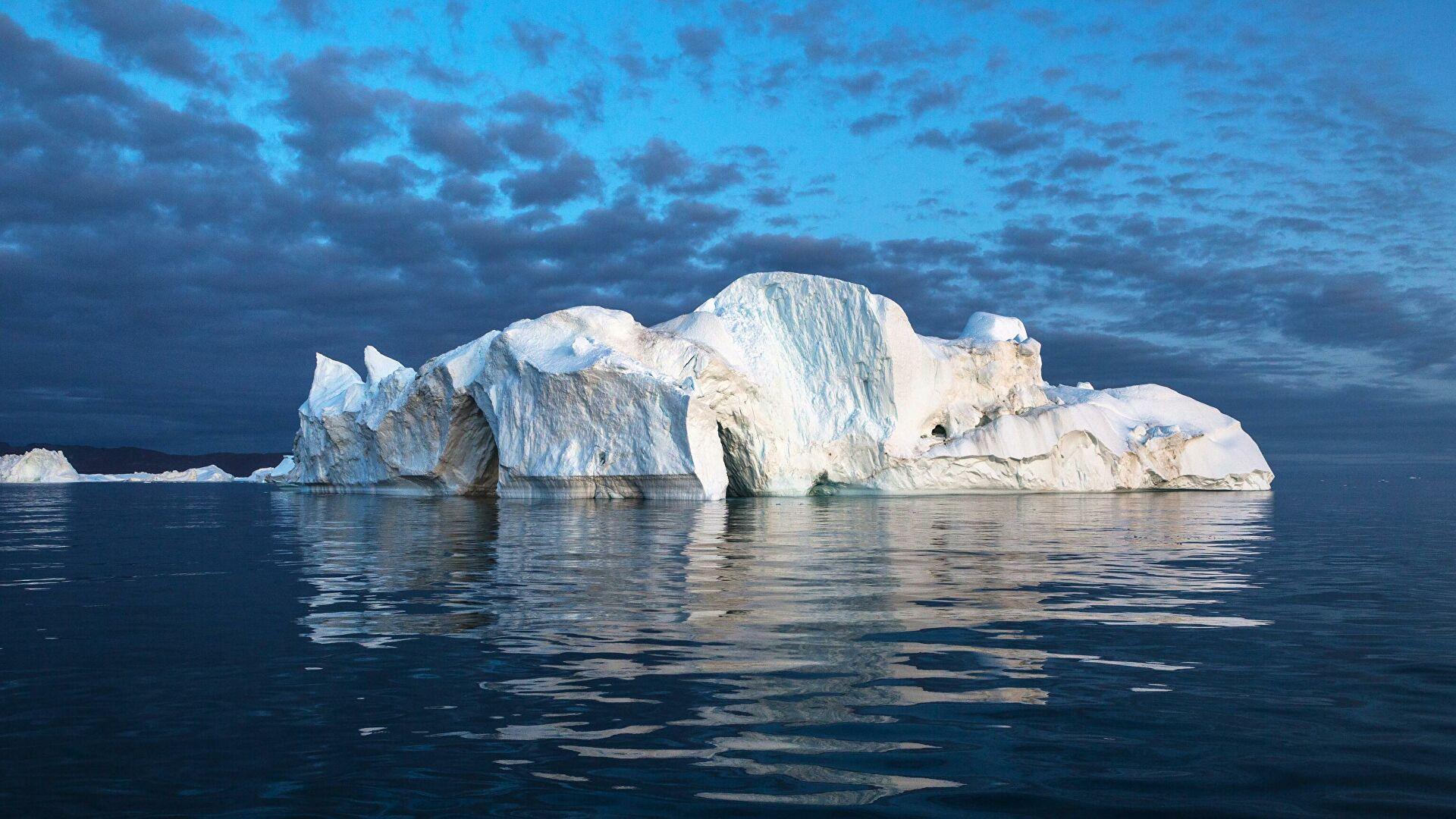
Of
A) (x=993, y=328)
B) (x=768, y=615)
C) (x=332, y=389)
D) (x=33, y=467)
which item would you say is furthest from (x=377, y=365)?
(x=33, y=467)

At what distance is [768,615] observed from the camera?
733 centimetres

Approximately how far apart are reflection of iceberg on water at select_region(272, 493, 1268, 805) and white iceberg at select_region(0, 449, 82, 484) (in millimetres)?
73884

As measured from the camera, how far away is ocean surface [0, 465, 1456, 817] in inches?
137

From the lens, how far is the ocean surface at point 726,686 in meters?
3.49

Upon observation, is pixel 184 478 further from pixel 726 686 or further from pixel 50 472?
pixel 726 686

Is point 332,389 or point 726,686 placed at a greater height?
point 332,389

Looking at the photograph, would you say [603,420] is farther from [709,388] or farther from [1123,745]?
[1123,745]

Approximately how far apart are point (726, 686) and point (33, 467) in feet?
290

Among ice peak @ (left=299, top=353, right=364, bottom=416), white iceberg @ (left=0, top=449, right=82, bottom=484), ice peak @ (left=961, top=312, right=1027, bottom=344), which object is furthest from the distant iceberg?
ice peak @ (left=961, top=312, right=1027, bottom=344)

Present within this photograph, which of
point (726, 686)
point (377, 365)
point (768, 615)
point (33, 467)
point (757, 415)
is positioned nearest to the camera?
point (726, 686)

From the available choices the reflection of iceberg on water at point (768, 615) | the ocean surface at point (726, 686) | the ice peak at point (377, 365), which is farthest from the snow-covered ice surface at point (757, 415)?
the ocean surface at point (726, 686)

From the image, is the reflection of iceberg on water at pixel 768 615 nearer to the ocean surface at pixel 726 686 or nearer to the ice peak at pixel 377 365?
the ocean surface at pixel 726 686

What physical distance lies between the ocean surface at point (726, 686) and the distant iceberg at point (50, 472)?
7779 cm

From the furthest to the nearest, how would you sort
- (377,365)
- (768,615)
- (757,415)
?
(377,365), (757,415), (768,615)
